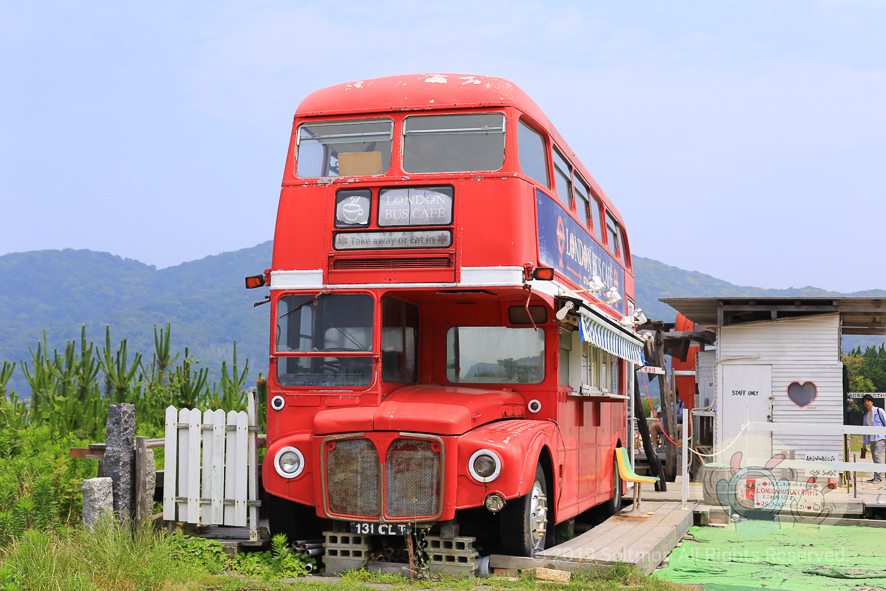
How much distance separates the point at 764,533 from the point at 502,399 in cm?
494

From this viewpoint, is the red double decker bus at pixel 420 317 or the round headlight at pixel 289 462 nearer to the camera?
the red double decker bus at pixel 420 317

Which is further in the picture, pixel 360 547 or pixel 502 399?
pixel 502 399

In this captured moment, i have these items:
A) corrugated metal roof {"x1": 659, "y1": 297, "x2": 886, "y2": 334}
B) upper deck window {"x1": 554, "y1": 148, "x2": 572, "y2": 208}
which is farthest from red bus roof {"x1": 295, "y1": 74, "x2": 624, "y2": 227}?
corrugated metal roof {"x1": 659, "y1": 297, "x2": 886, "y2": 334}

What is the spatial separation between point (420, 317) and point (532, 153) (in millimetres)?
2053

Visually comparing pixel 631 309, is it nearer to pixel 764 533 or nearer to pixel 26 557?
pixel 764 533

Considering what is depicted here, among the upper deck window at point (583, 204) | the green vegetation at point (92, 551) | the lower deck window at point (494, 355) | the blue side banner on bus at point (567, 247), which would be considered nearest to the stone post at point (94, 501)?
the green vegetation at point (92, 551)

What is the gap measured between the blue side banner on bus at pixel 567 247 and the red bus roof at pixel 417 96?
3.10 feet

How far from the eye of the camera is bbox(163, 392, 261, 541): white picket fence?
28.7 feet

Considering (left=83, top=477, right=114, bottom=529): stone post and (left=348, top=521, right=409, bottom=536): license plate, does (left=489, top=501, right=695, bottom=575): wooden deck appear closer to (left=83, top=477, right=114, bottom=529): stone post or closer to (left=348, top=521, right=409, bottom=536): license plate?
(left=348, top=521, right=409, bottom=536): license plate

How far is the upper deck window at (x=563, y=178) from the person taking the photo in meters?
10.3

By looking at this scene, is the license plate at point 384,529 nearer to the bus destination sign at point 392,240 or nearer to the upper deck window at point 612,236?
the bus destination sign at point 392,240

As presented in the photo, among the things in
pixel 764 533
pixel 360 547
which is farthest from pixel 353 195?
pixel 764 533

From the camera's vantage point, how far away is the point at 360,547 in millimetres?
7914

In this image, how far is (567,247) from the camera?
10.3 meters
